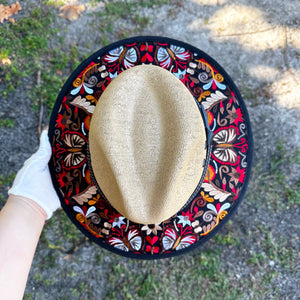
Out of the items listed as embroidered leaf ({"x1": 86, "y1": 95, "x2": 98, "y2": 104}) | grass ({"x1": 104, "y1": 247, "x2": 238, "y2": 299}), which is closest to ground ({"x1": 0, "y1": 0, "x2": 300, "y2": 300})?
grass ({"x1": 104, "y1": 247, "x2": 238, "y2": 299})

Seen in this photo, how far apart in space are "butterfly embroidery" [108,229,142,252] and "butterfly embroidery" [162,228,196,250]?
0.15 meters

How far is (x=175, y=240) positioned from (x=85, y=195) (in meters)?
0.58

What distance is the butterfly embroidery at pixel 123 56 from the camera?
1820 millimetres

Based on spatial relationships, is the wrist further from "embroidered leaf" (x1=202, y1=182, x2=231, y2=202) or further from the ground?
"embroidered leaf" (x1=202, y1=182, x2=231, y2=202)

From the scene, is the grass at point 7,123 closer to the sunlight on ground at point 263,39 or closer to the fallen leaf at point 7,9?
the fallen leaf at point 7,9

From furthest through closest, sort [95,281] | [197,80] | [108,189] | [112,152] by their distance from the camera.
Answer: [95,281], [197,80], [108,189], [112,152]

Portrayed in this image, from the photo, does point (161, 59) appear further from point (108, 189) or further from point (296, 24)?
point (296, 24)

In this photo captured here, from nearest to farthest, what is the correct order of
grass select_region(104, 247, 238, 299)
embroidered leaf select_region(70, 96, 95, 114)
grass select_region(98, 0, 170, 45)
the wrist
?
the wrist < embroidered leaf select_region(70, 96, 95, 114) < grass select_region(104, 247, 238, 299) < grass select_region(98, 0, 170, 45)

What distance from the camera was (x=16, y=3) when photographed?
255cm

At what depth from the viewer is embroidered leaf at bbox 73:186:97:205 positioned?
69.2 inches

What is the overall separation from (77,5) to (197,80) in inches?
55.6

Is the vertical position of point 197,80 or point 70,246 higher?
point 197,80

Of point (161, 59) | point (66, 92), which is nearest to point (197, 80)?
point (161, 59)

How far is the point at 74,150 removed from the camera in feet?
5.86
